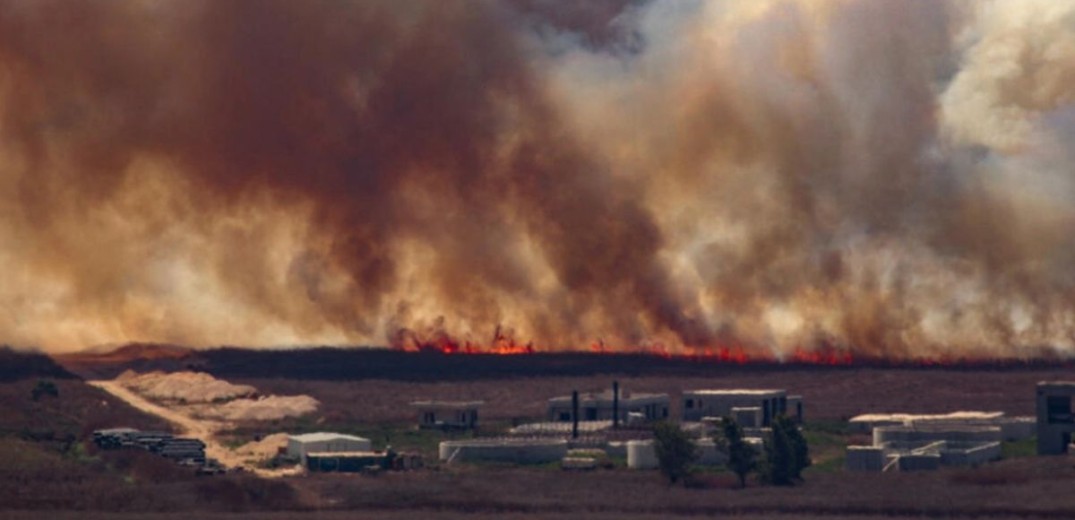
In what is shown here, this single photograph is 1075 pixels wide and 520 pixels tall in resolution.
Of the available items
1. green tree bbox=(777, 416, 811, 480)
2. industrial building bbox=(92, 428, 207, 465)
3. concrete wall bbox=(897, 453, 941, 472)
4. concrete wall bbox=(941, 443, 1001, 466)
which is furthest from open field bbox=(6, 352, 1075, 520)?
industrial building bbox=(92, 428, 207, 465)

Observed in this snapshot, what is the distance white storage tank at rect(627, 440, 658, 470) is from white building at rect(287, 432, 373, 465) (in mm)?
19415

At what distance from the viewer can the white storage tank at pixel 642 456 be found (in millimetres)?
180000

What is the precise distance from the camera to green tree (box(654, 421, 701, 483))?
172250 millimetres

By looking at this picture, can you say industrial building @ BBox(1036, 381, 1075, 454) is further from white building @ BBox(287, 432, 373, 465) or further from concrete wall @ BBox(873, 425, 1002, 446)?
white building @ BBox(287, 432, 373, 465)

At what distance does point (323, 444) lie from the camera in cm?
18625

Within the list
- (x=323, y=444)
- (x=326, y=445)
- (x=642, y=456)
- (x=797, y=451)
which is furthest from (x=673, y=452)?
(x=323, y=444)

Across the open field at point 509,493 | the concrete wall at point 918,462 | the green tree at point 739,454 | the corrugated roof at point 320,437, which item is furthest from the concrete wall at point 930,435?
the corrugated roof at point 320,437

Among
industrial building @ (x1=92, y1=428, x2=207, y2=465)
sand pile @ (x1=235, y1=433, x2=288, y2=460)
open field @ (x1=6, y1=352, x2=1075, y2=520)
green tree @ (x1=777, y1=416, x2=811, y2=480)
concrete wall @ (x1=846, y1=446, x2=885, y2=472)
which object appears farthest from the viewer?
sand pile @ (x1=235, y1=433, x2=288, y2=460)

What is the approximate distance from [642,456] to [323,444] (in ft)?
73.8

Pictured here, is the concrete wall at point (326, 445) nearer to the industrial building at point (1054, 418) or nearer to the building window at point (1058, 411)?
the industrial building at point (1054, 418)

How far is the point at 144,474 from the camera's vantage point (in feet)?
573

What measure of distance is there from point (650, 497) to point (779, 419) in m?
13.1

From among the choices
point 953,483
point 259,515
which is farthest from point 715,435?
point 259,515

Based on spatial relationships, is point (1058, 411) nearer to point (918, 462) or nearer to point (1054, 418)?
point (1054, 418)
